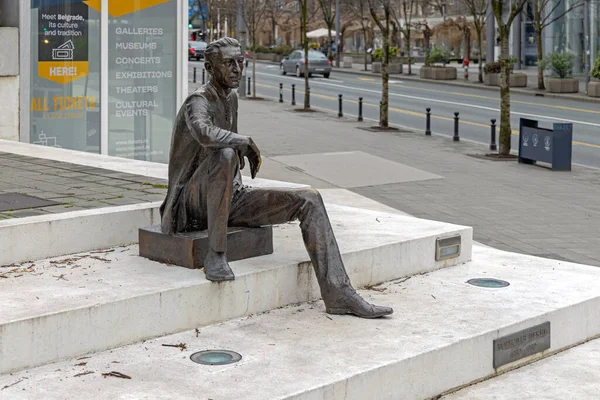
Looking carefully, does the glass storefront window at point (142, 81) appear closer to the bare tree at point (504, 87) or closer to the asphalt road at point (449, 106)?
the bare tree at point (504, 87)

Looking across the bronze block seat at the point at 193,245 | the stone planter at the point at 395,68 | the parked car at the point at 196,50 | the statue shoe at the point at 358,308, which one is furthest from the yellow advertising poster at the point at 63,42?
the parked car at the point at 196,50

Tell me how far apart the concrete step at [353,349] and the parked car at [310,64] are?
44174 mm

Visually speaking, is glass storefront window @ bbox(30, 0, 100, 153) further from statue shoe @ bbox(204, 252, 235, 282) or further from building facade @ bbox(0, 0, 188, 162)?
statue shoe @ bbox(204, 252, 235, 282)

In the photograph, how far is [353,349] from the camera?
620cm

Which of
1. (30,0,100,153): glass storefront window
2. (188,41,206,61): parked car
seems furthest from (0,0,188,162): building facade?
(188,41,206,61): parked car

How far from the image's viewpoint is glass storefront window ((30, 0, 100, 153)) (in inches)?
571

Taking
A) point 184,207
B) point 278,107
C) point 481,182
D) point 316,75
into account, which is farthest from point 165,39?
point 316,75

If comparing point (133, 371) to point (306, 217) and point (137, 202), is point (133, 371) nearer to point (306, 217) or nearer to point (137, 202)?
point (306, 217)

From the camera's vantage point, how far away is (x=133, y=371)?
574cm

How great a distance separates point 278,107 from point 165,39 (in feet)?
58.8

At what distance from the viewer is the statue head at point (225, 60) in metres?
6.79

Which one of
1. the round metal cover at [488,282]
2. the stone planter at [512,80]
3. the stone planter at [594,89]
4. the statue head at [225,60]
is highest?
the stone planter at [512,80]

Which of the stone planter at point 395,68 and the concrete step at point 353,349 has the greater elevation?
the stone planter at point 395,68

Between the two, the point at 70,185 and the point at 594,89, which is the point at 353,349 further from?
the point at 594,89
